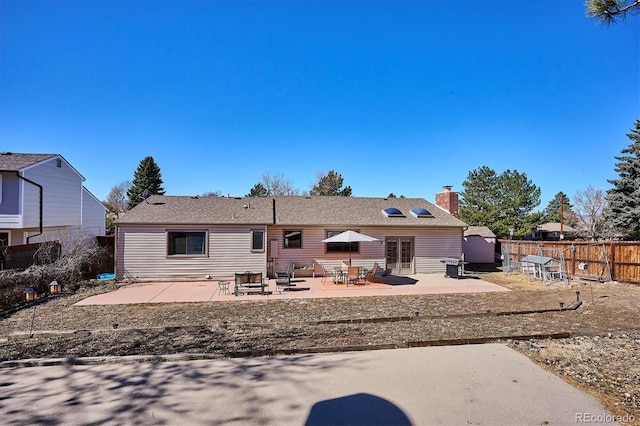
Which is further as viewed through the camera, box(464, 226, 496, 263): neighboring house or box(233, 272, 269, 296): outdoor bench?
box(464, 226, 496, 263): neighboring house

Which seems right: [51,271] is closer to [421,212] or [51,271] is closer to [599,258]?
[421,212]

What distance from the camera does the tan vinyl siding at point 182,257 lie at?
1401 centimetres

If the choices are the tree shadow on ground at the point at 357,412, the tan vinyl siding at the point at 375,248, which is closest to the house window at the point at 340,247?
the tan vinyl siding at the point at 375,248

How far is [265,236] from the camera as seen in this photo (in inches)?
581

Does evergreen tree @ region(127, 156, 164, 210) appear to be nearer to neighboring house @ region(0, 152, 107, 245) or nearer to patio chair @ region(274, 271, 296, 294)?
neighboring house @ region(0, 152, 107, 245)

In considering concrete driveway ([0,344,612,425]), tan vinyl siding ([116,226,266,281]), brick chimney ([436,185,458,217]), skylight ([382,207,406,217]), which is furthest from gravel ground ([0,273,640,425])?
brick chimney ([436,185,458,217])

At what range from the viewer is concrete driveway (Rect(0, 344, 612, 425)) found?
3.53 metres

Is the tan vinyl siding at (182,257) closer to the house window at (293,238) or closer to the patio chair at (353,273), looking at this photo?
the house window at (293,238)

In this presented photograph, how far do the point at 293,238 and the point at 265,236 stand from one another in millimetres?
1459

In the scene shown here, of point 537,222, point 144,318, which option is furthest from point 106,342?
point 537,222

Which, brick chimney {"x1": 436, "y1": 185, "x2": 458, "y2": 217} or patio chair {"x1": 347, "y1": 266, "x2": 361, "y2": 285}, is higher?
brick chimney {"x1": 436, "y1": 185, "x2": 458, "y2": 217}
